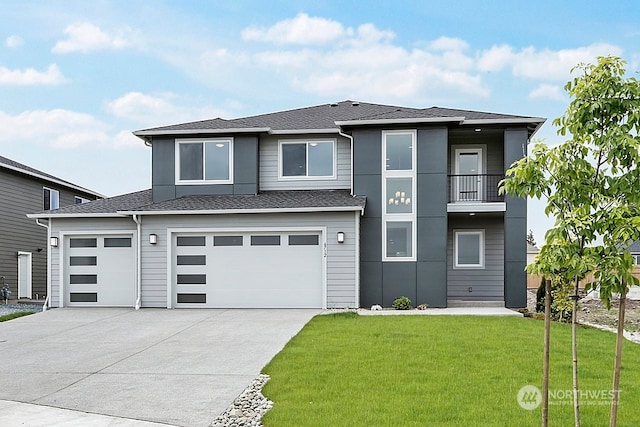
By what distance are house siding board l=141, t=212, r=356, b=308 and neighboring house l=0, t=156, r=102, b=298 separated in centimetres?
789

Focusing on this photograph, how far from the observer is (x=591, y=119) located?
15.1 ft

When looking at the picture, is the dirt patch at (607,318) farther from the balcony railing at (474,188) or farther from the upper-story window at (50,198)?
the upper-story window at (50,198)

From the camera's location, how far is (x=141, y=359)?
30.1 feet

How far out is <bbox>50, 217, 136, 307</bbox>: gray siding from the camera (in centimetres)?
1644

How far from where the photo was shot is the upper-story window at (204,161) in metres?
16.8

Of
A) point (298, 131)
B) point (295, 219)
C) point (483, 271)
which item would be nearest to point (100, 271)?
point (295, 219)

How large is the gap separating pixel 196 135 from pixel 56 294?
5.76 metres

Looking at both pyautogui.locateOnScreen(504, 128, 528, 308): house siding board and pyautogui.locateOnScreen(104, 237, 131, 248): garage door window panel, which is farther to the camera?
pyautogui.locateOnScreen(104, 237, 131, 248): garage door window panel

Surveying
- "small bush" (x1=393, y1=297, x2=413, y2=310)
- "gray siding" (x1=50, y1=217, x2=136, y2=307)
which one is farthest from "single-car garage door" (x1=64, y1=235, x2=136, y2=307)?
"small bush" (x1=393, y1=297, x2=413, y2=310)

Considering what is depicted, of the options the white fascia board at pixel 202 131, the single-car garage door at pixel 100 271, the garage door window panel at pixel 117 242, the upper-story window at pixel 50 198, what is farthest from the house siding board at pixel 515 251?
the upper-story window at pixel 50 198

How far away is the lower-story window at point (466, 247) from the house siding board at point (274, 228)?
409cm

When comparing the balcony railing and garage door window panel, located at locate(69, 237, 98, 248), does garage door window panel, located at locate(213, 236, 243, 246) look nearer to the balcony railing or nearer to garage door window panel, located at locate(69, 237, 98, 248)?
garage door window panel, located at locate(69, 237, 98, 248)

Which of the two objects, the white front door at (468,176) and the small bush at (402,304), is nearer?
the small bush at (402,304)

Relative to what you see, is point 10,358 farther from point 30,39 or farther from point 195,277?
point 30,39
